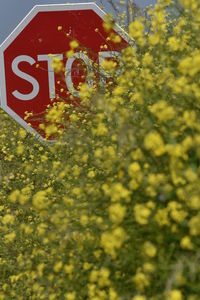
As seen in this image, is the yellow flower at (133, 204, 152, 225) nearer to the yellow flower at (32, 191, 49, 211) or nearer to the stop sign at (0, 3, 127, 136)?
the yellow flower at (32, 191, 49, 211)

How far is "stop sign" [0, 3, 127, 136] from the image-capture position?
4.55 meters

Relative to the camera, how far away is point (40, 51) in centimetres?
459

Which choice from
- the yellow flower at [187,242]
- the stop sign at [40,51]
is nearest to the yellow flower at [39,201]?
the yellow flower at [187,242]

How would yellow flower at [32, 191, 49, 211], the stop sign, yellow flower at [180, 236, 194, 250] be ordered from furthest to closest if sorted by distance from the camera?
the stop sign, yellow flower at [32, 191, 49, 211], yellow flower at [180, 236, 194, 250]

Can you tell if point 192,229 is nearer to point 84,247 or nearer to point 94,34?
point 84,247

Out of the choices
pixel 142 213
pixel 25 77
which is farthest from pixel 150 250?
pixel 25 77

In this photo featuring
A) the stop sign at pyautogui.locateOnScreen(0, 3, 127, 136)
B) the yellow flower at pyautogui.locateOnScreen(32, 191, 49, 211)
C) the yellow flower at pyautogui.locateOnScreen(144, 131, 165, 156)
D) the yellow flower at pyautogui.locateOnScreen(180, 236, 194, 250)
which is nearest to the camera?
the yellow flower at pyautogui.locateOnScreen(180, 236, 194, 250)

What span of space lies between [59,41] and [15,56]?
35 centimetres

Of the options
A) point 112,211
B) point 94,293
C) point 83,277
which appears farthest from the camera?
point 83,277

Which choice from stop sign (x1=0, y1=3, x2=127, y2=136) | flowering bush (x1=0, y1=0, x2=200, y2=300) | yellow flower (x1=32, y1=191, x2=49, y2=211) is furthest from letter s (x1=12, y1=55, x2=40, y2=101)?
yellow flower (x1=32, y1=191, x2=49, y2=211)

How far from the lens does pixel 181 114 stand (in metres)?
2.52

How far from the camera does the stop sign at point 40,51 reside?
14.9ft

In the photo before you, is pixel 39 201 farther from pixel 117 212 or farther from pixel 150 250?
pixel 150 250

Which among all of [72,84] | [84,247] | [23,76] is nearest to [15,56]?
[23,76]
